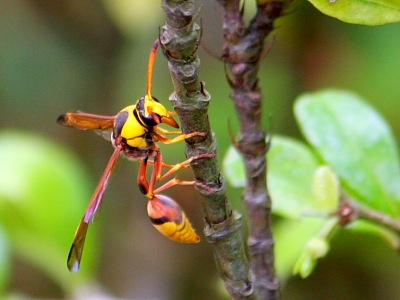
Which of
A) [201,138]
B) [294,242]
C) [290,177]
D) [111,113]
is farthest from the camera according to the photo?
[111,113]

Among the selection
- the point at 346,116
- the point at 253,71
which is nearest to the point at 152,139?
the point at 253,71

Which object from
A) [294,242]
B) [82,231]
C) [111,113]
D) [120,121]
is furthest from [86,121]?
[111,113]

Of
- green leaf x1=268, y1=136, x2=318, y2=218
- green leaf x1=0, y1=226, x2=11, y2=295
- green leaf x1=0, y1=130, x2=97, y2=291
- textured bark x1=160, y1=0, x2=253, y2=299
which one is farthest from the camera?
green leaf x1=0, y1=130, x2=97, y2=291

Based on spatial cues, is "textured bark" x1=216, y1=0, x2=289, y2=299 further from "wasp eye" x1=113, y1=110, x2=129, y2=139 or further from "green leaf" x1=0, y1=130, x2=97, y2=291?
"green leaf" x1=0, y1=130, x2=97, y2=291

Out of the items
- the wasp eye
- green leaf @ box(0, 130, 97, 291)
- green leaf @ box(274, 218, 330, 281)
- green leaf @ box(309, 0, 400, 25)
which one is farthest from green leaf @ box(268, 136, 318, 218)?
green leaf @ box(0, 130, 97, 291)

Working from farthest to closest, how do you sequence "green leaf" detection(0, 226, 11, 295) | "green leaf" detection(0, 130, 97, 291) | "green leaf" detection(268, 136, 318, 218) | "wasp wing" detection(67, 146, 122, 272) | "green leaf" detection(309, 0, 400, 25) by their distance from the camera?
"green leaf" detection(0, 130, 97, 291), "green leaf" detection(0, 226, 11, 295), "green leaf" detection(268, 136, 318, 218), "wasp wing" detection(67, 146, 122, 272), "green leaf" detection(309, 0, 400, 25)

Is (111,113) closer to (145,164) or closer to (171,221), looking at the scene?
(145,164)

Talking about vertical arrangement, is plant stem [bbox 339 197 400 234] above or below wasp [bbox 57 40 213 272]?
below

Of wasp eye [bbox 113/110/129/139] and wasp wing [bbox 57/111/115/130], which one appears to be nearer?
wasp eye [bbox 113/110/129/139]
